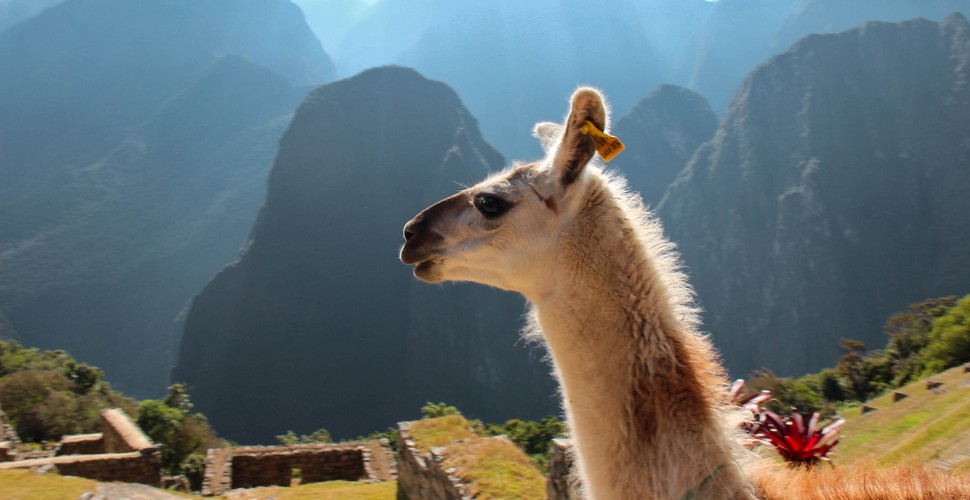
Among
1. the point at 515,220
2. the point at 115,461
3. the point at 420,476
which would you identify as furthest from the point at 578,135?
the point at 115,461

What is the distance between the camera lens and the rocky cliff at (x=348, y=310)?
6862 centimetres

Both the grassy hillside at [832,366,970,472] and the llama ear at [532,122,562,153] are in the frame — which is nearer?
the llama ear at [532,122,562,153]

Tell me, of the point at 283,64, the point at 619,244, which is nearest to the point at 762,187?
the point at 619,244

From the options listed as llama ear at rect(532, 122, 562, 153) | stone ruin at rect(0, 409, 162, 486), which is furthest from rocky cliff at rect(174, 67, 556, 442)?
llama ear at rect(532, 122, 562, 153)

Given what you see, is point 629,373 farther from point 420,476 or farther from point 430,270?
point 420,476

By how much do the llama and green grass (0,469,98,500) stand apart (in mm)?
4805

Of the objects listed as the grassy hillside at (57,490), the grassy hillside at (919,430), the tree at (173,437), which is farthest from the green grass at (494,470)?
the tree at (173,437)

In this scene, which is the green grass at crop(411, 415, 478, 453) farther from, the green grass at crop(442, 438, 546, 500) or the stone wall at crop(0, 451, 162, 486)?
the stone wall at crop(0, 451, 162, 486)

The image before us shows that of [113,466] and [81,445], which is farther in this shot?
[81,445]

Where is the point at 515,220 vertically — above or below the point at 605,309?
above

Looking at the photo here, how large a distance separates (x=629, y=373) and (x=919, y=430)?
560 cm

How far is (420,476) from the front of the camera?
796cm

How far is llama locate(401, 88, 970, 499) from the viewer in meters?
1.95

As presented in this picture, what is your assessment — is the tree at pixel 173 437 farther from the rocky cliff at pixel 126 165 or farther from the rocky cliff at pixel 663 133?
the rocky cliff at pixel 663 133
